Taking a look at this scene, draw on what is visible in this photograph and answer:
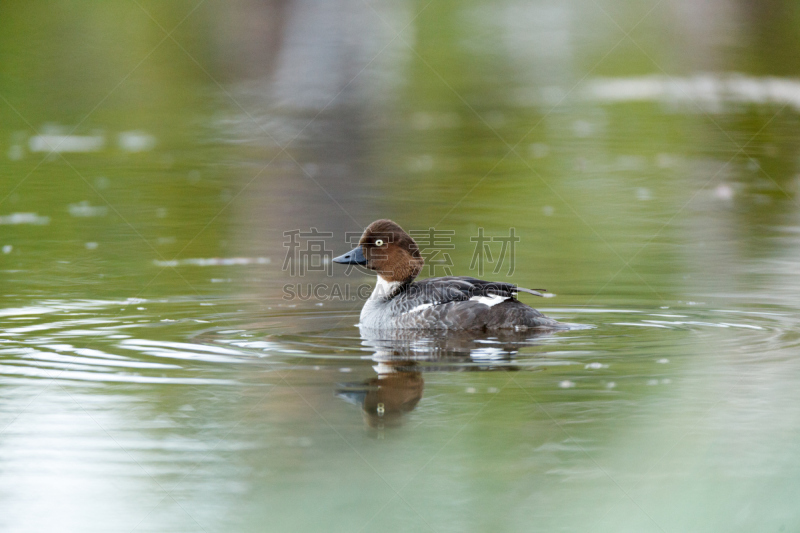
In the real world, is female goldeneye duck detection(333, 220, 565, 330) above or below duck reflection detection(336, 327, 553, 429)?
above

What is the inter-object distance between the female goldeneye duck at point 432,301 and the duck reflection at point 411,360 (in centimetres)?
11

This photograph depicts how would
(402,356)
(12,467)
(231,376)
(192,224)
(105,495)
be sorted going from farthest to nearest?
(192,224) → (402,356) → (231,376) → (12,467) → (105,495)

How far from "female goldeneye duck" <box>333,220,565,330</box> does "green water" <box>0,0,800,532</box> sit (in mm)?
392

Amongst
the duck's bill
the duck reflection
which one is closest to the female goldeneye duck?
the duck's bill

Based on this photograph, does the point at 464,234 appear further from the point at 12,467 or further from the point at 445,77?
the point at 445,77

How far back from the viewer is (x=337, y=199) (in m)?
14.2

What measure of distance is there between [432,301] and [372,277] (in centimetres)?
256

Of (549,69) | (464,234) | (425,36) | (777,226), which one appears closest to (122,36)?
(425,36)

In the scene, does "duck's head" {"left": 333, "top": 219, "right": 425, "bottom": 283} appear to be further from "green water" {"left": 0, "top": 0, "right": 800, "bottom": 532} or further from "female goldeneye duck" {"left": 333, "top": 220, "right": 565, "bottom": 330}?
"green water" {"left": 0, "top": 0, "right": 800, "bottom": 532}

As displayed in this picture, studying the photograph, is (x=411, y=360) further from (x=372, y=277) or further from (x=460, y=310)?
(x=372, y=277)

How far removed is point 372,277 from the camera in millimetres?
10492

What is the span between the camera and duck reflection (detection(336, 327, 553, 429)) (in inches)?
219

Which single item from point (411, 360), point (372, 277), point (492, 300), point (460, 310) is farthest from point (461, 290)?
point (372, 277)

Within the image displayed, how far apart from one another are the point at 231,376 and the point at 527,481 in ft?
7.71
